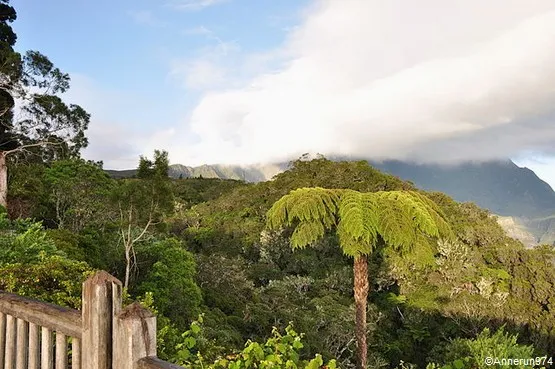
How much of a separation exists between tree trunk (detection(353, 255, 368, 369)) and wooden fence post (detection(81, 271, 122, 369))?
7.90 meters

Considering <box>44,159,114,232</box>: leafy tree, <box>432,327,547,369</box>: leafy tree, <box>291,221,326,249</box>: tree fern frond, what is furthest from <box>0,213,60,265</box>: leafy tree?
<box>44,159,114,232</box>: leafy tree

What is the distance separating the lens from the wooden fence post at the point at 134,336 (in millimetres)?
1654

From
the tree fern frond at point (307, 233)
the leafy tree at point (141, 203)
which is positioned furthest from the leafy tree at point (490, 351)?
the leafy tree at point (141, 203)

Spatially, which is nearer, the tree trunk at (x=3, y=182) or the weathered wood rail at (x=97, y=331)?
the weathered wood rail at (x=97, y=331)

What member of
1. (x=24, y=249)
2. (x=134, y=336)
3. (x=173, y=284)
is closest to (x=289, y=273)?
(x=173, y=284)

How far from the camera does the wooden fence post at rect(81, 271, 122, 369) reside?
5.83 feet

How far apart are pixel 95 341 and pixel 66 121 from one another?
66.8ft

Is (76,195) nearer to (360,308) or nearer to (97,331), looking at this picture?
(360,308)

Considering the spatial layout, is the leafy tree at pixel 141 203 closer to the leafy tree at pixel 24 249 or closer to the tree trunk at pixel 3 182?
the tree trunk at pixel 3 182

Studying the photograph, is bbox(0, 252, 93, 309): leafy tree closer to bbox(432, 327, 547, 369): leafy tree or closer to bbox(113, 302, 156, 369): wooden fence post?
bbox(113, 302, 156, 369): wooden fence post

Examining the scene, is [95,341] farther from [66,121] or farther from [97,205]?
[66,121]

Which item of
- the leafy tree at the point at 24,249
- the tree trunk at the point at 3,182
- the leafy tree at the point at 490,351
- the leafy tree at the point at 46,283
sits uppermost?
the tree trunk at the point at 3,182

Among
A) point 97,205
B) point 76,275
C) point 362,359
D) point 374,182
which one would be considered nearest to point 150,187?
point 97,205

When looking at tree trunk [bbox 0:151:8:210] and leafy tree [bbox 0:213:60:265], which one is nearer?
leafy tree [bbox 0:213:60:265]
